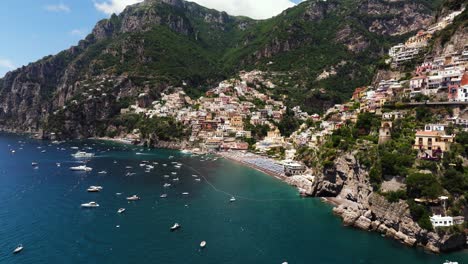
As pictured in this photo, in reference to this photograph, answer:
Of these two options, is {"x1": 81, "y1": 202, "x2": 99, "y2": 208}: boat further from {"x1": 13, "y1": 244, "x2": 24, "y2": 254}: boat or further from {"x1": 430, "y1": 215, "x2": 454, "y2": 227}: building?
{"x1": 430, "y1": 215, "x2": 454, "y2": 227}: building

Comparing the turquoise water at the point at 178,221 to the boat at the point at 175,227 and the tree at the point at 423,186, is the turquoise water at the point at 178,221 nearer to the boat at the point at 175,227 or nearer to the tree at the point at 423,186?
the boat at the point at 175,227

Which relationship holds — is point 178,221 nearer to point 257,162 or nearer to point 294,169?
point 294,169

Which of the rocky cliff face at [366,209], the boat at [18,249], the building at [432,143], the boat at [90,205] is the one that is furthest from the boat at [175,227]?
the building at [432,143]

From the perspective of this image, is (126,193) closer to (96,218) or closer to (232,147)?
(96,218)

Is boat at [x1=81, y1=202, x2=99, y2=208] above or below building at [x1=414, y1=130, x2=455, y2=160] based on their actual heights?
below

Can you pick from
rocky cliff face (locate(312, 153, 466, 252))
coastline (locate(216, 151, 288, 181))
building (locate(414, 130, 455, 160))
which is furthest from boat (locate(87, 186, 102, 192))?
building (locate(414, 130, 455, 160))

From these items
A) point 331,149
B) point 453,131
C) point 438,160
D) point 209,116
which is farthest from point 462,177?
point 209,116

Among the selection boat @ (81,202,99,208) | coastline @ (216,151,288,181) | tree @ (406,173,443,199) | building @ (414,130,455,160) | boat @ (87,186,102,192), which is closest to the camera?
tree @ (406,173,443,199)
